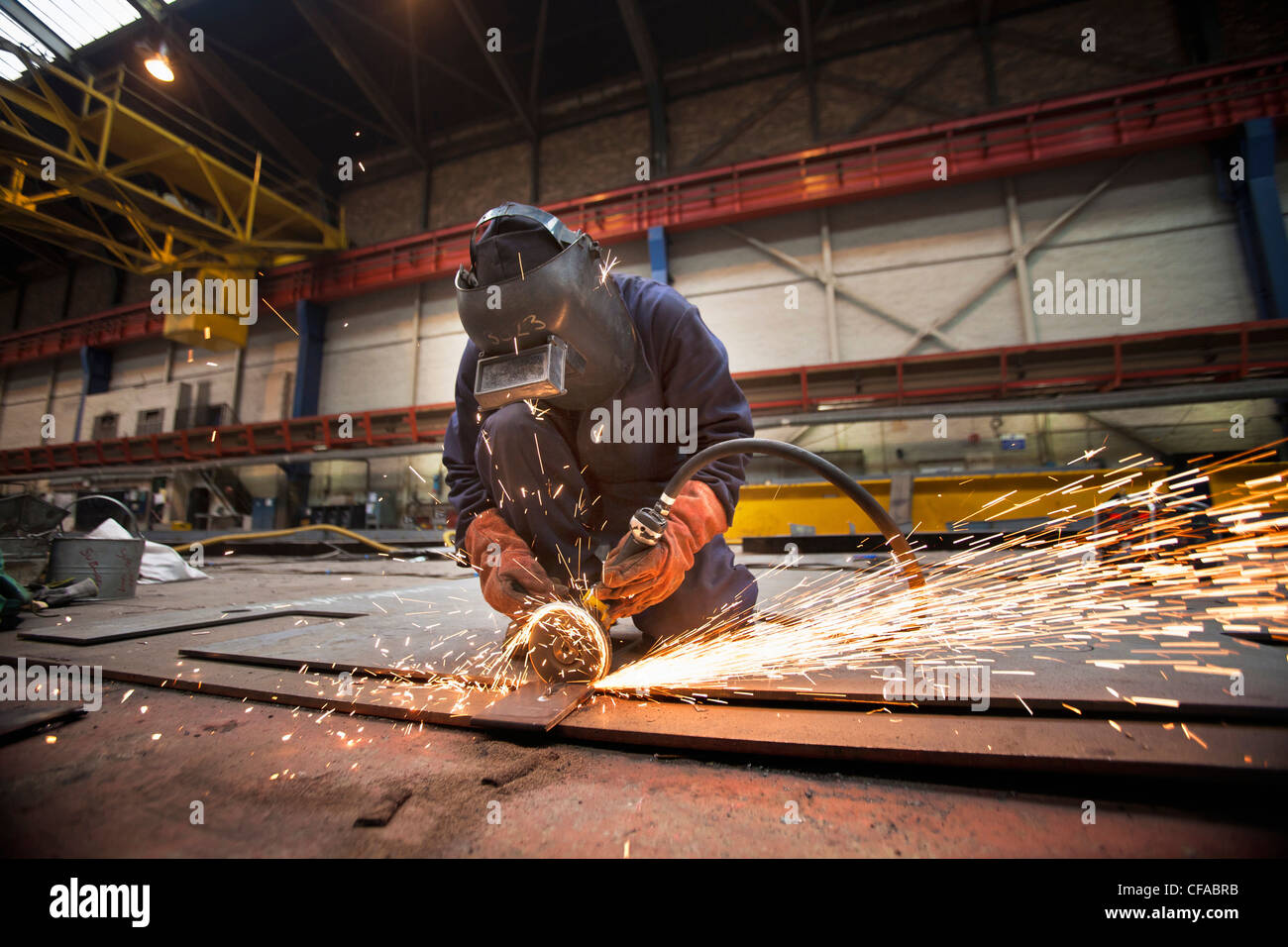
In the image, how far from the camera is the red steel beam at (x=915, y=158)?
17.2 feet

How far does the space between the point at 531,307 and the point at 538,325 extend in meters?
0.03

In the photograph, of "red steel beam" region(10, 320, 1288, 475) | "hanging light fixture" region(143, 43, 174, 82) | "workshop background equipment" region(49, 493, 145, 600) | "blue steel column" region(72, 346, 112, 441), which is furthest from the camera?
"blue steel column" region(72, 346, 112, 441)

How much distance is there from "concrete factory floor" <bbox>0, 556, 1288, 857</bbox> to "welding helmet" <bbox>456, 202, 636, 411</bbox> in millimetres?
561

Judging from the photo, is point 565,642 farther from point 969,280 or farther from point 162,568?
point 969,280

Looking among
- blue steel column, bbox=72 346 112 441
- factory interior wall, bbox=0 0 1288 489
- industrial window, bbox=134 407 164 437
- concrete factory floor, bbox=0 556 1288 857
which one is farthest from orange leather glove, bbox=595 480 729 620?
blue steel column, bbox=72 346 112 441

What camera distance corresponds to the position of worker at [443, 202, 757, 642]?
0.94 m

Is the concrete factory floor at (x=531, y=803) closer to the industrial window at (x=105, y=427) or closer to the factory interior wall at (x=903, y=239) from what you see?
the factory interior wall at (x=903, y=239)

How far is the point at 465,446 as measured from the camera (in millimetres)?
1401

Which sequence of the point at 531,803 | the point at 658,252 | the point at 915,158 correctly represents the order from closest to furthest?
1. the point at 531,803
2. the point at 915,158
3. the point at 658,252

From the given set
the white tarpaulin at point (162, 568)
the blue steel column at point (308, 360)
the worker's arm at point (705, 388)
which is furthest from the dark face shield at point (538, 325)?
the blue steel column at point (308, 360)

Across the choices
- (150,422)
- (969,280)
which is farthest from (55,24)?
(969,280)

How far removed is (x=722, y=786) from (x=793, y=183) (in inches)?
281

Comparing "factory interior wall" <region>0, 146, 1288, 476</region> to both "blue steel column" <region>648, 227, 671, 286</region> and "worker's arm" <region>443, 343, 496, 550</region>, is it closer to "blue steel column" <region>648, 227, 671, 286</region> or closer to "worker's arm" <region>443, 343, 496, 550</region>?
"blue steel column" <region>648, 227, 671, 286</region>
